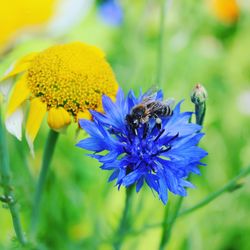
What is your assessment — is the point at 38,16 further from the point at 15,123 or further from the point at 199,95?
the point at 199,95

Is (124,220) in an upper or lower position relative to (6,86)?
lower

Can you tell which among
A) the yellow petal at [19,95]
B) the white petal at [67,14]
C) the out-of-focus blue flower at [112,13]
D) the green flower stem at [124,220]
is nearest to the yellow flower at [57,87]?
the yellow petal at [19,95]

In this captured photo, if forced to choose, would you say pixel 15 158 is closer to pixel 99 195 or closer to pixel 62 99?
pixel 99 195

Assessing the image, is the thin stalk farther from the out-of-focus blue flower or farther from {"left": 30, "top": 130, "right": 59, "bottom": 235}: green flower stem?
the out-of-focus blue flower

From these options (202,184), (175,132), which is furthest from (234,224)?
(175,132)

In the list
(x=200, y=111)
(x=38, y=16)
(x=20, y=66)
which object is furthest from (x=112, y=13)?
(x=200, y=111)

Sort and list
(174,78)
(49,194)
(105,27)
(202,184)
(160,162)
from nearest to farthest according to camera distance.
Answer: (160,162), (49,194), (202,184), (174,78), (105,27)

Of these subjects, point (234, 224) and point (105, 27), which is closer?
point (234, 224)
